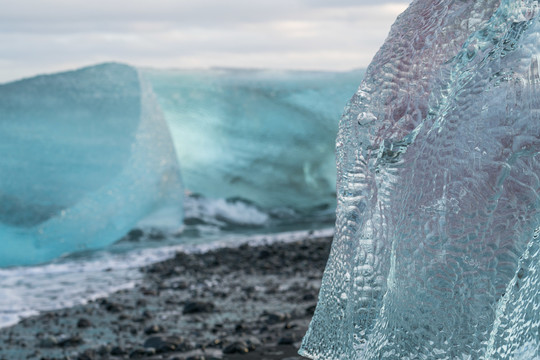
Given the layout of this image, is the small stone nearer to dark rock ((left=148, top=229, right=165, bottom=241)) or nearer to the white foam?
dark rock ((left=148, top=229, right=165, bottom=241))

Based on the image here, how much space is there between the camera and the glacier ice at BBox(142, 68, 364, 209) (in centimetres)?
1059

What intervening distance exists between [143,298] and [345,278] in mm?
3752

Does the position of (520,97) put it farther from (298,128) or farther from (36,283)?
(298,128)

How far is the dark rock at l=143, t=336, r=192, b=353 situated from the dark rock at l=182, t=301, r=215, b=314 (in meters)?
0.90

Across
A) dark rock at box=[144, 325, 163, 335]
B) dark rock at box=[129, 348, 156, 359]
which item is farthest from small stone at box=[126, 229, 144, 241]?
dark rock at box=[129, 348, 156, 359]

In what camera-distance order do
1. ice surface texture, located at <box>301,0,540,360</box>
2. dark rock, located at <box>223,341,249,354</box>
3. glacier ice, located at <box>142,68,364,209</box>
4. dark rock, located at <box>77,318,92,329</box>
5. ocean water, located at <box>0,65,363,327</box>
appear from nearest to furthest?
1. ice surface texture, located at <box>301,0,540,360</box>
2. dark rock, located at <box>223,341,249,354</box>
3. dark rock, located at <box>77,318,92,329</box>
4. ocean water, located at <box>0,65,363,327</box>
5. glacier ice, located at <box>142,68,364,209</box>

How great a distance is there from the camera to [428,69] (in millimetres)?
2039

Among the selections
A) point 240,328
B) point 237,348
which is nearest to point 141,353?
point 237,348

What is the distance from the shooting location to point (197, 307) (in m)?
5.11

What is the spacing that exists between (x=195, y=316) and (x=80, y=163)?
13.8 ft

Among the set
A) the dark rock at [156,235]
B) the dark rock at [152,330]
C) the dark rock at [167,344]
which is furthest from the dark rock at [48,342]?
the dark rock at [156,235]

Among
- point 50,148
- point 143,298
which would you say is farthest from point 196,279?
point 50,148

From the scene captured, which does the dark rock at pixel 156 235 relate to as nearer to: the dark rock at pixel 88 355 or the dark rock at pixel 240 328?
the dark rock at pixel 240 328

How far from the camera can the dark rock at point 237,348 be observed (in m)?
3.72
